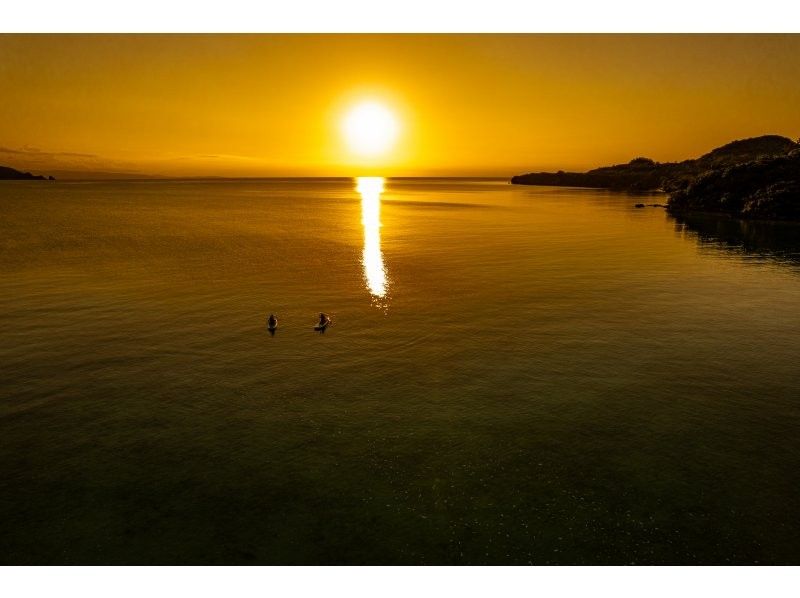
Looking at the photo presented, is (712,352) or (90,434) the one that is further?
(712,352)

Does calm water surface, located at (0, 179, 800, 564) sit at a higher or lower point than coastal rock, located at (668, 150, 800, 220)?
lower

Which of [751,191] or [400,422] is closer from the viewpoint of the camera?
[400,422]

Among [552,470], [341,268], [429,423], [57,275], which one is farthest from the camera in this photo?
[341,268]

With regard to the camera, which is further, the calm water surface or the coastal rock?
the coastal rock

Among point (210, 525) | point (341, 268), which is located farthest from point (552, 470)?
point (341, 268)

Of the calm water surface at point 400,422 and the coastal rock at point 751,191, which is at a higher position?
the coastal rock at point 751,191

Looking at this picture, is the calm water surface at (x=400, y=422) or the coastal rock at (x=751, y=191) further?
the coastal rock at (x=751, y=191)

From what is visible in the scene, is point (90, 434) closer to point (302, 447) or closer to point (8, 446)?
point (8, 446)

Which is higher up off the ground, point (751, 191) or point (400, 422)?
point (751, 191)
